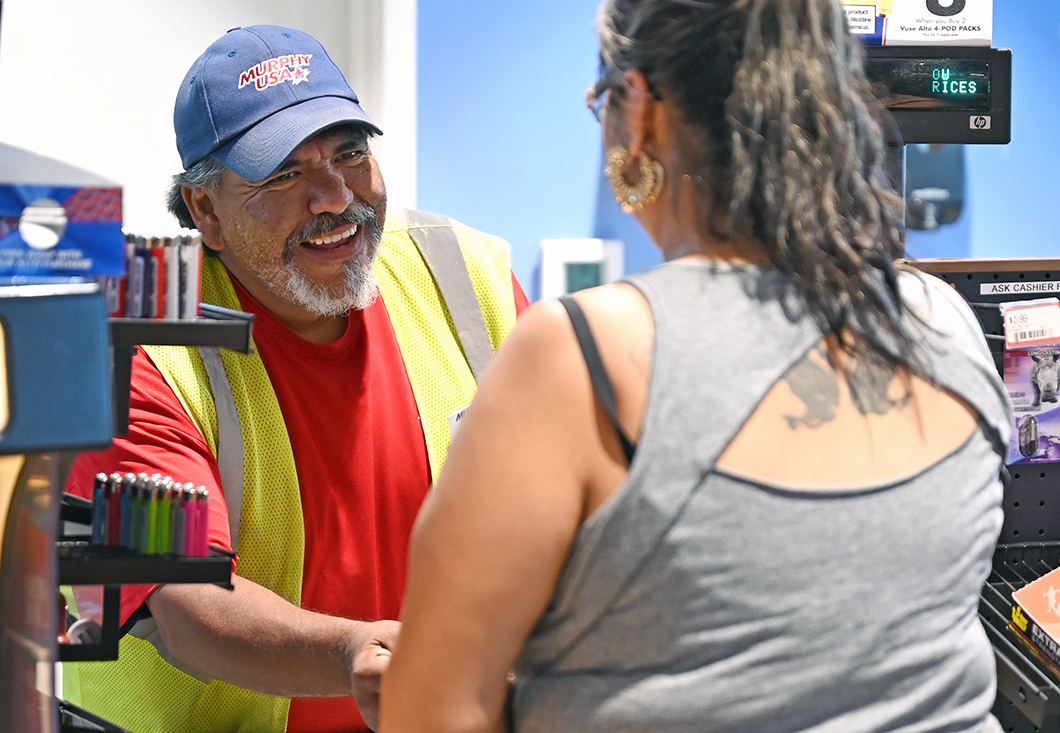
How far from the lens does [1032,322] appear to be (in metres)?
1.71

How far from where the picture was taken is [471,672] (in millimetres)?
799

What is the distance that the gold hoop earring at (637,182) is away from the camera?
89 centimetres

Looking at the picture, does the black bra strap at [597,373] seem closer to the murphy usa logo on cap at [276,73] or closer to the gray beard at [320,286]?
the gray beard at [320,286]

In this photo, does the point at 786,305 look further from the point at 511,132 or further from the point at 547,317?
the point at 511,132

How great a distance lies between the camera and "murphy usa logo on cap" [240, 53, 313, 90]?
1738 millimetres

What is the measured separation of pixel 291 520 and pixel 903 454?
3.31 ft

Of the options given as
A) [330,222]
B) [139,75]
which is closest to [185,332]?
[330,222]

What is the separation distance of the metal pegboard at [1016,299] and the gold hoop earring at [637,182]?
3.17 ft

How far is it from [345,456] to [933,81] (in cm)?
114

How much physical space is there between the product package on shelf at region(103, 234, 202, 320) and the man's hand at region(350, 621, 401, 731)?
0.45 m

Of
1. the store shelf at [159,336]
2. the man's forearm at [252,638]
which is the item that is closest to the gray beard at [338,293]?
the man's forearm at [252,638]

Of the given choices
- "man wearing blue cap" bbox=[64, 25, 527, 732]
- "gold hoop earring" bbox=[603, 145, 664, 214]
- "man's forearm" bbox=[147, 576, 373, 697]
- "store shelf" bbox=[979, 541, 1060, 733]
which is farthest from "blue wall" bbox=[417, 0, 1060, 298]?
"gold hoop earring" bbox=[603, 145, 664, 214]

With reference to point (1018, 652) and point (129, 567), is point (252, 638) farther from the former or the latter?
point (1018, 652)

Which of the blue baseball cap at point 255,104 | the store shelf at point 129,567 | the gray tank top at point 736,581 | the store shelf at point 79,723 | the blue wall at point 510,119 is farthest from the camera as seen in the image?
the blue wall at point 510,119
